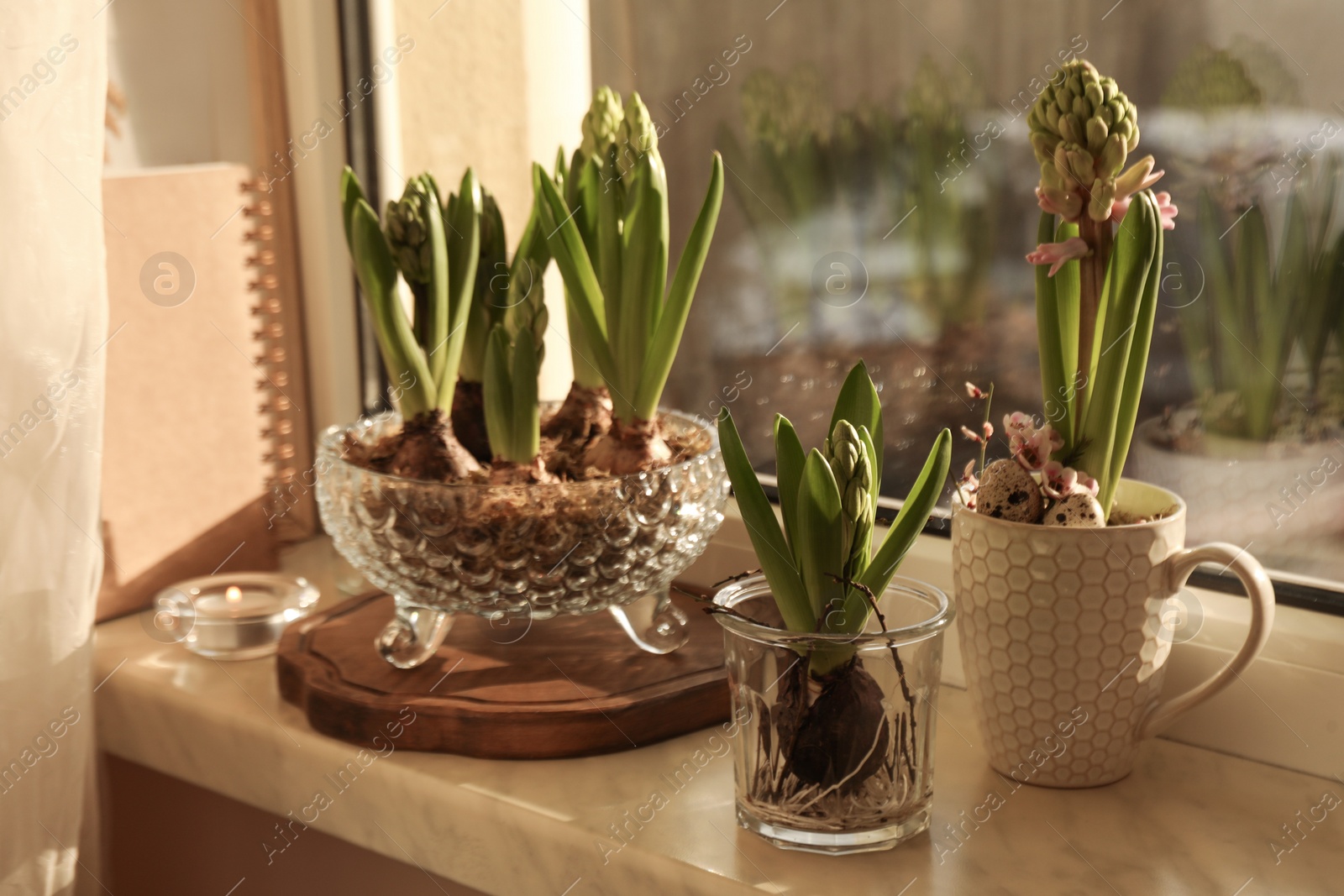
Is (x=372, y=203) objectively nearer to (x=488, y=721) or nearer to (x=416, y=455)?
(x=416, y=455)

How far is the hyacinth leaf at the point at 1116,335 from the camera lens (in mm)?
568

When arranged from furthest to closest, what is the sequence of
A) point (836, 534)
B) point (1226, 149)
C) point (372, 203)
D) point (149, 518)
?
point (372, 203), point (149, 518), point (1226, 149), point (836, 534)

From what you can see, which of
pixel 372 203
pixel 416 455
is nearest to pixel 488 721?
pixel 416 455

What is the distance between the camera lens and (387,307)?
73 centimetres

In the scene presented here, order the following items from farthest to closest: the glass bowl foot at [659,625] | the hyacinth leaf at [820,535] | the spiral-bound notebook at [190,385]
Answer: the spiral-bound notebook at [190,385] → the glass bowl foot at [659,625] → the hyacinth leaf at [820,535]

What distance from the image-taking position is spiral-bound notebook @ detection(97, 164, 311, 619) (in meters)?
0.90

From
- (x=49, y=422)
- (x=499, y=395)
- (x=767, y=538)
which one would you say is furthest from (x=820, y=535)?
(x=49, y=422)

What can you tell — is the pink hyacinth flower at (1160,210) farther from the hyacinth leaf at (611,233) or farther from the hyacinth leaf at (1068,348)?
the hyacinth leaf at (611,233)

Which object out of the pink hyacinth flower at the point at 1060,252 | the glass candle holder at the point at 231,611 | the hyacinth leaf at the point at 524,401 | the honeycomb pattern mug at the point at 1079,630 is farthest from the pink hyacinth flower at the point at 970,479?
the glass candle holder at the point at 231,611

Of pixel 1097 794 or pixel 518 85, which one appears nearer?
pixel 1097 794

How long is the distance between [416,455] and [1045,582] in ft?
1.22

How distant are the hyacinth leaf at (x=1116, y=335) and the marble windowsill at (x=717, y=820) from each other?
171 millimetres

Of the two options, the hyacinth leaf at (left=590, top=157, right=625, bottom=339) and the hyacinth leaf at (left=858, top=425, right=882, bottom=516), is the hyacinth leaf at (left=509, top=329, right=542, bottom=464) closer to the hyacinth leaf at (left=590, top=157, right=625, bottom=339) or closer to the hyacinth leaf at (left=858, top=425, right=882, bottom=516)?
the hyacinth leaf at (left=590, top=157, right=625, bottom=339)

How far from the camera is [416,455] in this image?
748 mm
